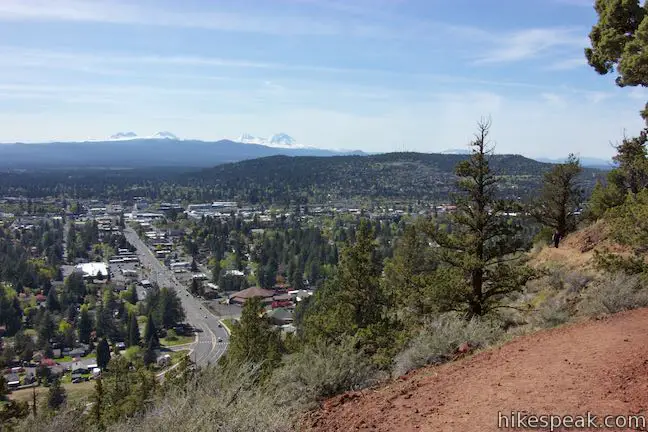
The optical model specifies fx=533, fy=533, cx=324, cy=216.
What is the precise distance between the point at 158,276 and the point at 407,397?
248 feet

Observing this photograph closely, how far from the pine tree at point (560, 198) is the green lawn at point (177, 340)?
34969 millimetres

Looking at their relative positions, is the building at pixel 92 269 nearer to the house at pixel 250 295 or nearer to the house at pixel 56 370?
the house at pixel 250 295

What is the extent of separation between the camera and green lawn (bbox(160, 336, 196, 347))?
160 feet

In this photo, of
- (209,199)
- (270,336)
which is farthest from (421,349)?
(209,199)

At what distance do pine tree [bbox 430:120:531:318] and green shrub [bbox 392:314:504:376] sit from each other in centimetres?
215

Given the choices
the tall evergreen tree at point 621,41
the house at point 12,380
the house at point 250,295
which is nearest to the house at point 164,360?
the house at point 12,380

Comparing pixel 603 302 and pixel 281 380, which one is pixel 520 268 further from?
pixel 281 380

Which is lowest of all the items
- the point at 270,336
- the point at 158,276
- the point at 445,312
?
the point at 158,276

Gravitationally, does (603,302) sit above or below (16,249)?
above

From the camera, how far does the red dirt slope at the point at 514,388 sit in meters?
5.58

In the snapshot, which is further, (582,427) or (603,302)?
(603,302)

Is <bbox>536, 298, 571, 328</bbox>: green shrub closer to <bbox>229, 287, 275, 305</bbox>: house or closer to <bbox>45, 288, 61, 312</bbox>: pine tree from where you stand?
<bbox>229, 287, 275, 305</bbox>: house

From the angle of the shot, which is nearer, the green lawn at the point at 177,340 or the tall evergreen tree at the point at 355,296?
the tall evergreen tree at the point at 355,296

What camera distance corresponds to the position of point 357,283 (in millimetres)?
14242
